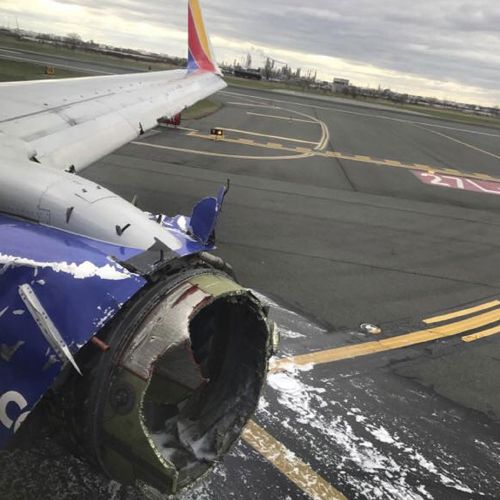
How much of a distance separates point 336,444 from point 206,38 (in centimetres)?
1449

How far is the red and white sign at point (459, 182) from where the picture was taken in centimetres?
2102

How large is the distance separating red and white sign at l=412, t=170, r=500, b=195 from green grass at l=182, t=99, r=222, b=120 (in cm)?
1346

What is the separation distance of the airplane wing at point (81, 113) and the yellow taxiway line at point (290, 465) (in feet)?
12.2

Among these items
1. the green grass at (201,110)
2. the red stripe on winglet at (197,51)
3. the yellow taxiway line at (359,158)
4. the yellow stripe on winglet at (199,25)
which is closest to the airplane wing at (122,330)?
the yellow stripe on winglet at (199,25)

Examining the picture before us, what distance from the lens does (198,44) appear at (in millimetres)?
16219

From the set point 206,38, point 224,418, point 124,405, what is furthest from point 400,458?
point 206,38

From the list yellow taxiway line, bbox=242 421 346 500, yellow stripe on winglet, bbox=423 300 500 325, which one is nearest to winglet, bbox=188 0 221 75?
yellow stripe on winglet, bbox=423 300 500 325

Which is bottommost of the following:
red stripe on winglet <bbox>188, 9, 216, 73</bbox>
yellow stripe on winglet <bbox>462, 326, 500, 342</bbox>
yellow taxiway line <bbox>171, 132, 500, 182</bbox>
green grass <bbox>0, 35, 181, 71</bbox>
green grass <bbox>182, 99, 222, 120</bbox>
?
yellow stripe on winglet <bbox>462, 326, 500, 342</bbox>

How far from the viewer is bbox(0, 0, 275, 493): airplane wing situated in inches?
105

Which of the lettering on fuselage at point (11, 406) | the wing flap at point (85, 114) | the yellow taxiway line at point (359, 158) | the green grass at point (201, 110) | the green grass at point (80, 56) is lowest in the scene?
the yellow taxiway line at point (359, 158)

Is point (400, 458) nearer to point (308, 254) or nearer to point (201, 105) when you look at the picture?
point (308, 254)

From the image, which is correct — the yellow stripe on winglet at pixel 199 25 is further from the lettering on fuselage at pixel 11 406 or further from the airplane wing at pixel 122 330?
the lettering on fuselage at pixel 11 406

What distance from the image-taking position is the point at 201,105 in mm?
36562

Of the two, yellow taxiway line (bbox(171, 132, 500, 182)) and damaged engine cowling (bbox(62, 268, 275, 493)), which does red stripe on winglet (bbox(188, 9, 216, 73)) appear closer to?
yellow taxiway line (bbox(171, 132, 500, 182))
